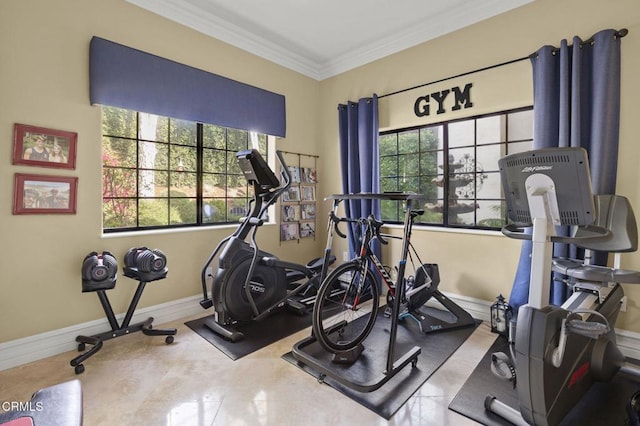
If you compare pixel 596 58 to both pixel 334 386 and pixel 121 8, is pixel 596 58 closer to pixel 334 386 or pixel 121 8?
pixel 334 386

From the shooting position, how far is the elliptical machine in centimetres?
274

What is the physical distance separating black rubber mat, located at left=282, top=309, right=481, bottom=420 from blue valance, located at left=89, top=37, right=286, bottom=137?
2.39 meters

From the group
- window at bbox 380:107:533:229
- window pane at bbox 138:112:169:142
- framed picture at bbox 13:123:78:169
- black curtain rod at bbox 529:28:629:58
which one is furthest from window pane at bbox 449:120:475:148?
framed picture at bbox 13:123:78:169

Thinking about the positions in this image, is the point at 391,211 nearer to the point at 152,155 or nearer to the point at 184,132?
the point at 184,132

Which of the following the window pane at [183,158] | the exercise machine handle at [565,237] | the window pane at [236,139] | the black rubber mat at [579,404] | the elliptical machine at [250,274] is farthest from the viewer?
the window pane at [236,139]

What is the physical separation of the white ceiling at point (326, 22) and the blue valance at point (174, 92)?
47 centimetres

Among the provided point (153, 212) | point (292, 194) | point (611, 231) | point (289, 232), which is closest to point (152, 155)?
point (153, 212)

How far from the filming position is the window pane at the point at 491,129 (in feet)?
9.95

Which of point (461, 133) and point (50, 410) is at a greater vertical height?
point (461, 133)

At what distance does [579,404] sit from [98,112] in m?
3.89

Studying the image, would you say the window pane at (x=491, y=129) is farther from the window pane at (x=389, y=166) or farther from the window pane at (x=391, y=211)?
the window pane at (x=391, y=211)

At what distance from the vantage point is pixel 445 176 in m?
3.37

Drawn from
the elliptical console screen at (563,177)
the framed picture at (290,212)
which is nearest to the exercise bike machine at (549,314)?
the elliptical console screen at (563,177)

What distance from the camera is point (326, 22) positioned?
3.26 meters
